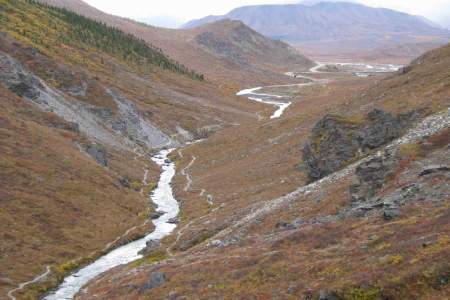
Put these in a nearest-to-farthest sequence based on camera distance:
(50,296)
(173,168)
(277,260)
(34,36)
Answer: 1. (277,260)
2. (50,296)
3. (173,168)
4. (34,36)

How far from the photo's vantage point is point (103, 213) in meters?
80.4

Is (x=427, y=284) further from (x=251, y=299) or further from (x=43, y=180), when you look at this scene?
(x=43, y=180)

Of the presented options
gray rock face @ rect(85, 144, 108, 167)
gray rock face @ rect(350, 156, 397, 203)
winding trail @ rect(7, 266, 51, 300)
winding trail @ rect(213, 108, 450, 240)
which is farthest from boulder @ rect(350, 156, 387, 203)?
gray rock face @ rect(85, 144, 108, 167)

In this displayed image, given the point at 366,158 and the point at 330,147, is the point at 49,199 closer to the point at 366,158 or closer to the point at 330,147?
the point at 330,147

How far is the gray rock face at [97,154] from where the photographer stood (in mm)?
103938

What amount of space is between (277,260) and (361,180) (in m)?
14.4

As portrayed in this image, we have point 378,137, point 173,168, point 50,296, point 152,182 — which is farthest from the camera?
point 173,168

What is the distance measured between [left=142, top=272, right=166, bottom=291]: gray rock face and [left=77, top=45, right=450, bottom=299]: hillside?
112mm

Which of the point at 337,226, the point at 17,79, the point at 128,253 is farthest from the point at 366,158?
the point at 17,79

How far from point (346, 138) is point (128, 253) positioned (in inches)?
1292

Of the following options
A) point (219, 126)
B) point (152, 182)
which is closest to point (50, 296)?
point (152, 182)

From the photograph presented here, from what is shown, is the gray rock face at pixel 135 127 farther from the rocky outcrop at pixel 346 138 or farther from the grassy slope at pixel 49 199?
the rocky outcrop at pixel 346 138

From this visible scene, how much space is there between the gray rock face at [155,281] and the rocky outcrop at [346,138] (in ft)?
94.9

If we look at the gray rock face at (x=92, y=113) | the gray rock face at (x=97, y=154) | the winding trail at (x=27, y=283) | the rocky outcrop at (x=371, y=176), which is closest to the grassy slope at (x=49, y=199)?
the winding trail at (x=27, y=283)
